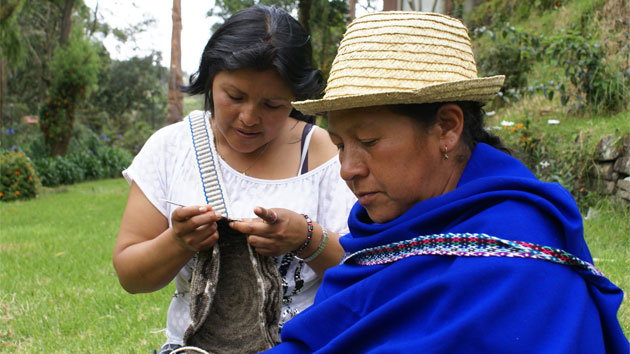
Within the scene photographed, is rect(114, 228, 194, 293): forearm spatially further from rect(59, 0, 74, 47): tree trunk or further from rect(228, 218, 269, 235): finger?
rect(59, 0, 74, 47): tree trunk

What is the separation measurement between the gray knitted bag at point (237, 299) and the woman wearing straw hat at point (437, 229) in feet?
1.33

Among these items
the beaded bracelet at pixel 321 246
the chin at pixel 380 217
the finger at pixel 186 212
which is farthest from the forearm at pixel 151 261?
the chin at pixel 380 217

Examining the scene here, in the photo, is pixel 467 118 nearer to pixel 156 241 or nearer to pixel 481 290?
pixel 481 290

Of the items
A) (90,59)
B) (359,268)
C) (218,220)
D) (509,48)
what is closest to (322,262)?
(218,220)

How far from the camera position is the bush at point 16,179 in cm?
1273

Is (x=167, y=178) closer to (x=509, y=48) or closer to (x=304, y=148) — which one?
(x=304, y=148)

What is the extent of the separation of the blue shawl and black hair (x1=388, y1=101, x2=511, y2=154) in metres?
0.07

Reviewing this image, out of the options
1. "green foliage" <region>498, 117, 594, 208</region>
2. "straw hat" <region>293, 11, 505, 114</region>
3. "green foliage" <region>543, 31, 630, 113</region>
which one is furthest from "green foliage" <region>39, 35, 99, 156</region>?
"straw hat" <region>293, 11, 505, 114</region>

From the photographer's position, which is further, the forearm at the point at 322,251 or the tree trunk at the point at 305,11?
the tree trunk at the point at 305,11

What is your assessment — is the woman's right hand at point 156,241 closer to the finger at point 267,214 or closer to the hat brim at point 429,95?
the finger at point 267,214

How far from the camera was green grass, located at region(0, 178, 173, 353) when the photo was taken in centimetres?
388

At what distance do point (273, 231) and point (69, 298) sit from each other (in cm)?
344

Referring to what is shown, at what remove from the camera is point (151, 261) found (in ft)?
7.38

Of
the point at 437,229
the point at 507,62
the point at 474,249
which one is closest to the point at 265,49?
the point at 437,229
